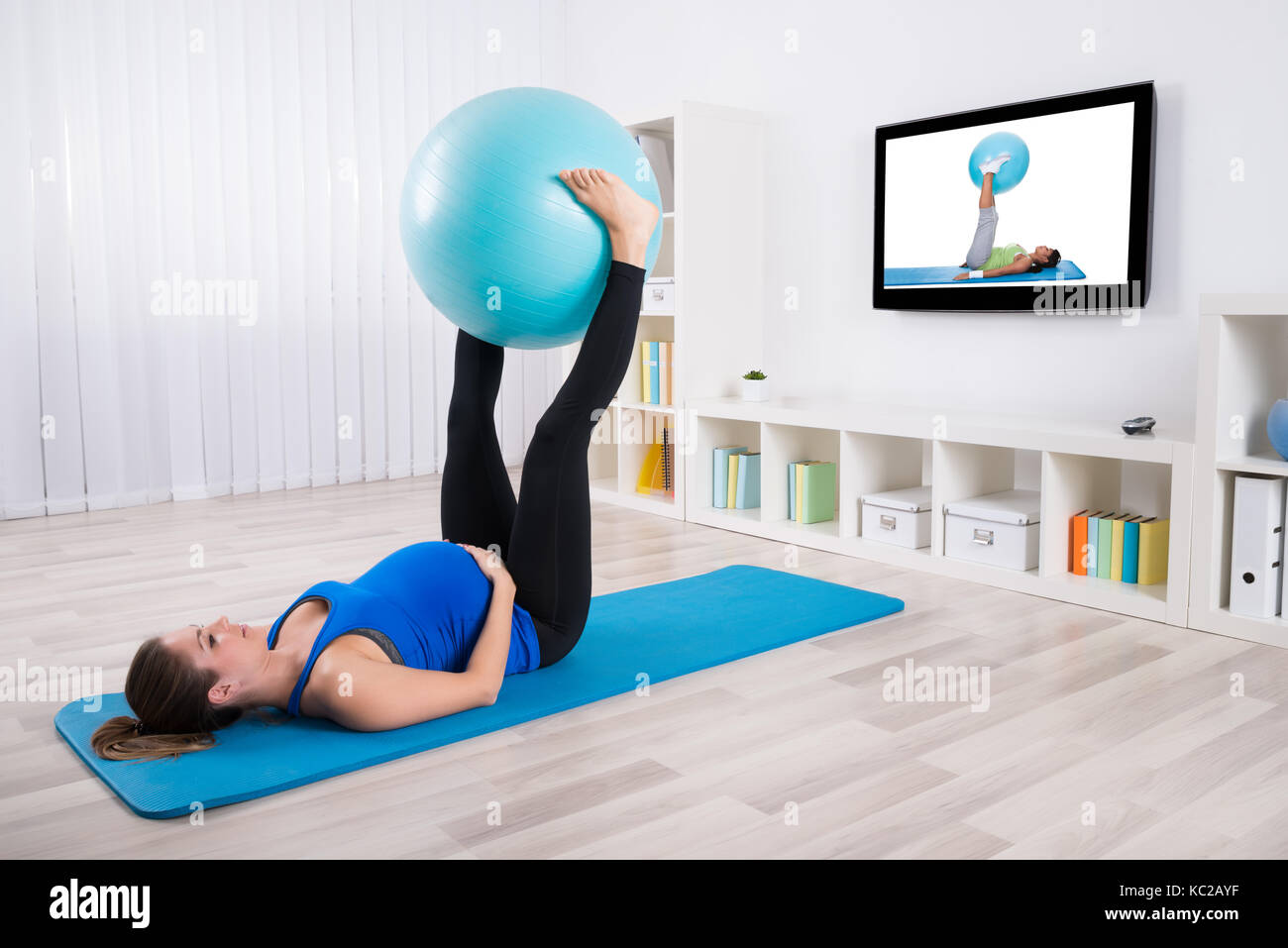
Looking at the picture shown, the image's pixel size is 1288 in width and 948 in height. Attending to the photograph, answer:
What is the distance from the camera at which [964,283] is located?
3.80 metres

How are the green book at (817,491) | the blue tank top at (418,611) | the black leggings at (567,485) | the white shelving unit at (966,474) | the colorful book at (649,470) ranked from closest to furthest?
the blue tank top at (418,611)
the black leggings at (567,485)
the white shelving unit at (966,474)
the green book at (817,491)
the colorful book at (649,470)

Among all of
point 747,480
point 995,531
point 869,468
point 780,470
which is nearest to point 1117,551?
point 995,531

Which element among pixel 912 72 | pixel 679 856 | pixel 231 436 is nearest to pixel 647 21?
pixel 912 72

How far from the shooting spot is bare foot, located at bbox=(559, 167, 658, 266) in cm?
207

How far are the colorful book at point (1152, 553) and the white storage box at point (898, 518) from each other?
69 centimetres

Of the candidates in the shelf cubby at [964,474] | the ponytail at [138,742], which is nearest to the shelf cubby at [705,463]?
the shelf cubby at [964,474]

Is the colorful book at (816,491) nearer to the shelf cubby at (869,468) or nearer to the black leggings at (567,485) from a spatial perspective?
the shelf cubby at (869,468)

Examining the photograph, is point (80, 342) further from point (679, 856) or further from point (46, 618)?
point (679, 856)

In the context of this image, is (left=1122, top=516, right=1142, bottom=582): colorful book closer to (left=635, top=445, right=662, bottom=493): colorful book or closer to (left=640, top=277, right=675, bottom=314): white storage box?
(left=640, top=277, right=675, bottom=314): white storage box

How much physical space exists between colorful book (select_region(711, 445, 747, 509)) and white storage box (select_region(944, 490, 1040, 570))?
3.68ft

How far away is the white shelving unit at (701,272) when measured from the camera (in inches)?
170

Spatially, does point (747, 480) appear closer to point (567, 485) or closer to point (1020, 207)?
point (1020, 207)

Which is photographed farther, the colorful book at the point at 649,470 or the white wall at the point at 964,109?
the colorful book at the point at 649,470

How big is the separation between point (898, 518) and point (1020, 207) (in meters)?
1.09
